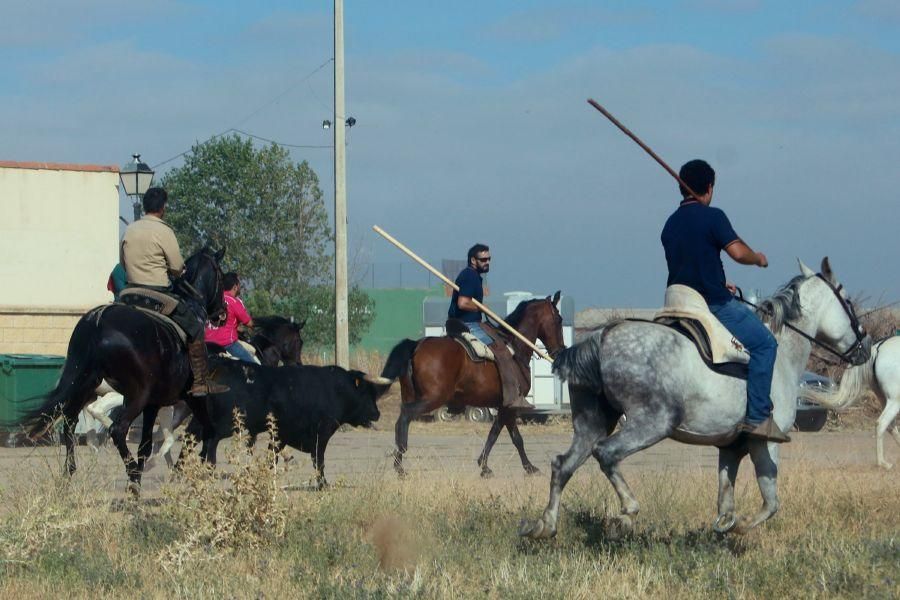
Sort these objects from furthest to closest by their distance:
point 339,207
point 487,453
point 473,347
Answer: point 339,207, point 473,347, point 487,453

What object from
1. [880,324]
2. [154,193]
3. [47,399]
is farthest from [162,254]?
[880,324]

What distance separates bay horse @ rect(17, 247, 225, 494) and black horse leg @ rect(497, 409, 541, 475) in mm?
4941

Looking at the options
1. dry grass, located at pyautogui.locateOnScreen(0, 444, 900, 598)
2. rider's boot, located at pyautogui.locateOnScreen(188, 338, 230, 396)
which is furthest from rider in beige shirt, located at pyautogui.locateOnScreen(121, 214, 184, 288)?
dry grass, located at pyautogui.locateOnScreen(0, 444, 900, 598)

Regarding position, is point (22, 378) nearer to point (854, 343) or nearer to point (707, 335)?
point (854, 343)

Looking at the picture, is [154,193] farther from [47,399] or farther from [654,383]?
[654,383]

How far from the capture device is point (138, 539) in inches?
358

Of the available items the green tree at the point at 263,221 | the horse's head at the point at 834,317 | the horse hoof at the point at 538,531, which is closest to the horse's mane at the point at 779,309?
the horse's head at the point at 834,317

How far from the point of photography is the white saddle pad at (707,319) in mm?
8883

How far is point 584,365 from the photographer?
9.09 metres

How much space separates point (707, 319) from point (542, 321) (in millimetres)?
7834

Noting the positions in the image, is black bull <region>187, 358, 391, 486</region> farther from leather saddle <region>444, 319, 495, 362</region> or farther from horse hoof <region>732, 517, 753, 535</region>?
horse hoof <region>732, 517, 753, 535</region>

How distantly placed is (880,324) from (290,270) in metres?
20.4

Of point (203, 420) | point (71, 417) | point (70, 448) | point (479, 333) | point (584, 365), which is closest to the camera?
point (584, 365)

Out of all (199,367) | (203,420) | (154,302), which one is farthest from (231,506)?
(203,420)
